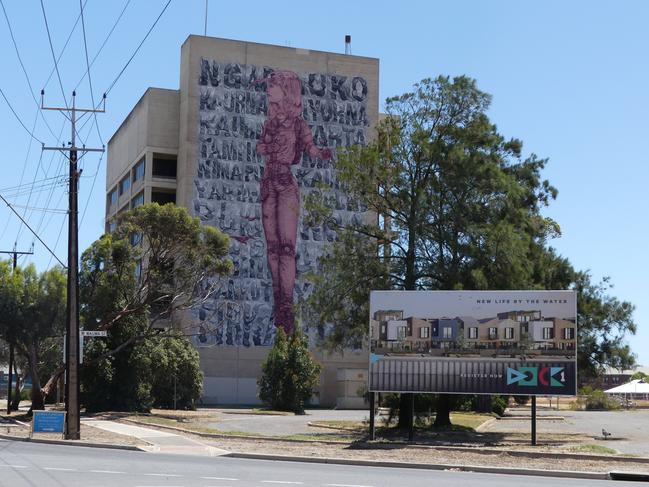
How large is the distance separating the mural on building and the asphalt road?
185 ft

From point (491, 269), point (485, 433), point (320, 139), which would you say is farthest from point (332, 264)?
point (320, 139)

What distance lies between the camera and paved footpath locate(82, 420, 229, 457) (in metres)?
27.0

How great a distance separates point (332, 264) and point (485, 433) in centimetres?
857

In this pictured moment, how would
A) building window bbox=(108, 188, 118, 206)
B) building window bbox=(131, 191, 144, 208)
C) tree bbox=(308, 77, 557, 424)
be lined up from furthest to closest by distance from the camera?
building window bbox=(108, 188, 118, 206) → building window bbox=(131, 191, 144, 208) → tree bbox=(308, 77, 557, 424)

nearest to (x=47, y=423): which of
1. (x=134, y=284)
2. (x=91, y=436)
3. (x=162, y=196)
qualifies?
(x=91, y=436)

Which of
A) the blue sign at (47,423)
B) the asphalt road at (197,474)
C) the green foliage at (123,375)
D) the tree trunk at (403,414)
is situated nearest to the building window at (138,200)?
the green foliage at (123,375)

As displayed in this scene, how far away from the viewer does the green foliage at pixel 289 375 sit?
2325 inches

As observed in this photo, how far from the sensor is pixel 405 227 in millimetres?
36781

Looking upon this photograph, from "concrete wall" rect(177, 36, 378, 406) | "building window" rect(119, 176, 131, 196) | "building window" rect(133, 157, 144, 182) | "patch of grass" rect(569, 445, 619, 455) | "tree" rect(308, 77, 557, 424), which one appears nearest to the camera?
"patch of grass" rect(569, 445, 619, 455)

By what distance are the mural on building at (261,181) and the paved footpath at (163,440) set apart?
43.7 metres

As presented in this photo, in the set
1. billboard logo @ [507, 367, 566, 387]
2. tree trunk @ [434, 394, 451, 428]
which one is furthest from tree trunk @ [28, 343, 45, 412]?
billboard logo @ [507, 367, 566, 387]

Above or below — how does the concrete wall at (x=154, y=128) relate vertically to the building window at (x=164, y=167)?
above

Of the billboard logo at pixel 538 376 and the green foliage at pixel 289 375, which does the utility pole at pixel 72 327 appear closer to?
the billboard logo at pixel 538 376

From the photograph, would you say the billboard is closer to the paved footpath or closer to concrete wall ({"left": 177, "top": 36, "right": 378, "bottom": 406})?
the paved footpath
